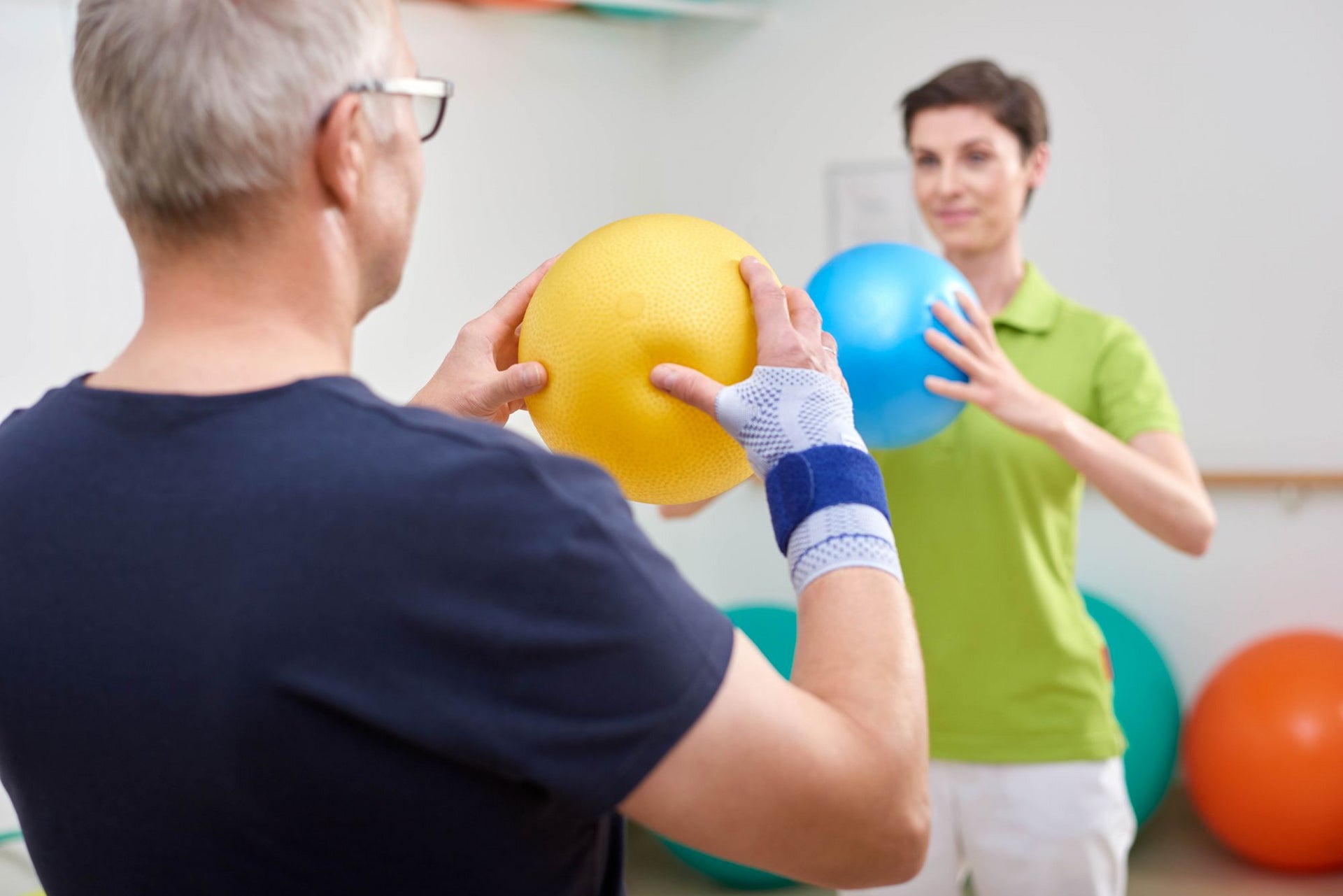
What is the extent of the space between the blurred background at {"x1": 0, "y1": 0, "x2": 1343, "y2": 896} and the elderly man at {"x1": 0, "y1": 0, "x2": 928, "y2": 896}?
236 cm

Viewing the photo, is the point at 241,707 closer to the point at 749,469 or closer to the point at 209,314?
the point at 209,314

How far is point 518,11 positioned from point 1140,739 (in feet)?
9.73

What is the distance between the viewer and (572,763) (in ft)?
2.55

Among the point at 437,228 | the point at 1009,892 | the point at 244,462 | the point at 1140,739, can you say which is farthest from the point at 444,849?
the point at 437,228

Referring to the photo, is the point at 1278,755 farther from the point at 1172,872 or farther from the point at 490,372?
the point at 490,372

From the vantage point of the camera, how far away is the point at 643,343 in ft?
4.16

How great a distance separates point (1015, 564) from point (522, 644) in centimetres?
164

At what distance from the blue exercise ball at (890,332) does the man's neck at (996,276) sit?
0.40 m

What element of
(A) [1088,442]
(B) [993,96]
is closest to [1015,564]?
(A) [1088,442]

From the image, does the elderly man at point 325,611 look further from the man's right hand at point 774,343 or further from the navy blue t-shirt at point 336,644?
the man's right hand at point 774,343

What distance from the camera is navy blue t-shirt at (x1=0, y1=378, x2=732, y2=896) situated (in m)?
0.77

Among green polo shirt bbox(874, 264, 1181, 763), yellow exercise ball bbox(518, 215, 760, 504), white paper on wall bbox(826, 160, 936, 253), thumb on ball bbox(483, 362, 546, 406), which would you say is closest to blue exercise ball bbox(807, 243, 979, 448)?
green polo shirt bbox(874, 264, 1181, 763)

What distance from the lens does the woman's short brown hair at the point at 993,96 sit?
2.50 metres

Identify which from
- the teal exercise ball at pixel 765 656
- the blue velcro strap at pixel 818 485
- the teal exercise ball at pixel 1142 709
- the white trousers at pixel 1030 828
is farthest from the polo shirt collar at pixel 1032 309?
the teal exercise ball at pixel 1142 709
